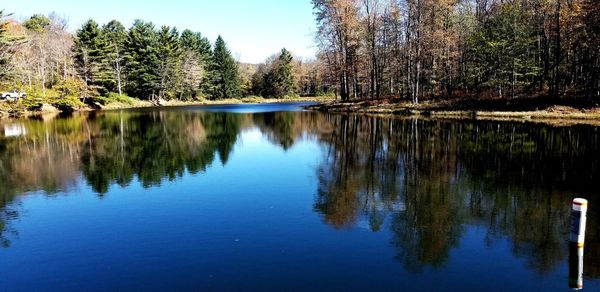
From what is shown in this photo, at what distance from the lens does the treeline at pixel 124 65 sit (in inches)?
2680

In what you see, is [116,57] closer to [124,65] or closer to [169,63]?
[124,65]

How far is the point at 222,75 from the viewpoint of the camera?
353 ft

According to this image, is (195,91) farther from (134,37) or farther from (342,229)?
(342,229)

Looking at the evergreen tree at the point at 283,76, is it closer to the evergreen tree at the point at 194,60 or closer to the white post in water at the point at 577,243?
the evergreen tree at the point at 194,60

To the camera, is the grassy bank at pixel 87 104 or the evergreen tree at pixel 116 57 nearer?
the grassy bank at pixel 87 104

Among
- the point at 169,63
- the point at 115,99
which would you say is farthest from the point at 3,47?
the point at 169,63

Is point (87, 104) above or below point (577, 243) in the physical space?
→ above

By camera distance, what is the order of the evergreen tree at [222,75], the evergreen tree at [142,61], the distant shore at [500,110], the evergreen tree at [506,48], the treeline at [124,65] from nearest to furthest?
the distant shore at [500,110]
the evergreen tree at [506,48]
the treeline at [124,65]
the evergreen tree at [142,61]
the evergreen tree at [222,75]

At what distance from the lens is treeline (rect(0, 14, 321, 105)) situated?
6806 cm

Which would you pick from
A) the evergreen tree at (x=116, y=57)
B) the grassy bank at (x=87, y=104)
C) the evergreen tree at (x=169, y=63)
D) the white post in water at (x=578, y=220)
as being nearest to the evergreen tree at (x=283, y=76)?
the grassy bank at (x=87, y=104)

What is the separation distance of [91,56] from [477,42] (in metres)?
62.1

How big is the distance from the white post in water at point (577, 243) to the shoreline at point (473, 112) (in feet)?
103

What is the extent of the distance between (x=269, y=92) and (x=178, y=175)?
102331mm

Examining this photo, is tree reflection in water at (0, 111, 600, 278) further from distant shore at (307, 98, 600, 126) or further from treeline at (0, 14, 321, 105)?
treeline at (0, 14, 321, 105)
